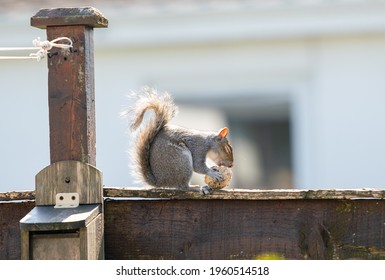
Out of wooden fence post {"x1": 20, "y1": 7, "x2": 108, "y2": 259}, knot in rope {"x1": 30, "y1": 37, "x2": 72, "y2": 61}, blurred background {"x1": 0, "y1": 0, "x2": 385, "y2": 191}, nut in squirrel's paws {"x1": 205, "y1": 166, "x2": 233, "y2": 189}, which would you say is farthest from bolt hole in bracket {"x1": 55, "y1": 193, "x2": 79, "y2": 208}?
blurred background {"x1": 0, "y1": 0, "x2": 385, "y2": 191}

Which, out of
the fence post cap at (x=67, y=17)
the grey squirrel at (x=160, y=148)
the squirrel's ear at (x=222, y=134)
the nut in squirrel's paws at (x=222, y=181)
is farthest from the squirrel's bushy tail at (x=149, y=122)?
the fence post cap at (x=67, y=17)

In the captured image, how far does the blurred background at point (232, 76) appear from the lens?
264 inches

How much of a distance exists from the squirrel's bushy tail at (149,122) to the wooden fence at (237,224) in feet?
3.00

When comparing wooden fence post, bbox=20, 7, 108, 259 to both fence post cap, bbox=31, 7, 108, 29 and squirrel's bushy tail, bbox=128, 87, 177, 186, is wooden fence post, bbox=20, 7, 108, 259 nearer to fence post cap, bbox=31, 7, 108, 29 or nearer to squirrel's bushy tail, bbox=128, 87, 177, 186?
fence post cap, bbox=31, 7, 108, 29

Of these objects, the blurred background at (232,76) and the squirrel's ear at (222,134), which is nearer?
the squirrel's ear at (222,134)

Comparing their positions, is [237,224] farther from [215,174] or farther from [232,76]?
[232,76]

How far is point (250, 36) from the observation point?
6.82 metres

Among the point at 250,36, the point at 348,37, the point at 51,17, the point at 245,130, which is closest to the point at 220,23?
the point at 250,36

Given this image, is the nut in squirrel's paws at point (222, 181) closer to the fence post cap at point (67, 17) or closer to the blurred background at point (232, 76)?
the fence post cap at point (67, 17)

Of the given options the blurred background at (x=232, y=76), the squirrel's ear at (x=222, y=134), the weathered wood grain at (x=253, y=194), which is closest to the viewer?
the weathered wood grain at (x=253, y=194)

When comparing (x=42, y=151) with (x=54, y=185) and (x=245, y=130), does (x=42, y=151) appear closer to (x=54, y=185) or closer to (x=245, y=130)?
(x=245, y=130)

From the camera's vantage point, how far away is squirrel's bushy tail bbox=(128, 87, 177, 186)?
11.2 feet

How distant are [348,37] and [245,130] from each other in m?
1.43

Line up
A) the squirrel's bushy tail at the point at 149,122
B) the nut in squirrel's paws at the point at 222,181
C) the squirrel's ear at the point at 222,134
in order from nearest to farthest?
the nut in squirrel's paws at the point at 222,181 < the squirrel's bushy tail at the point at 149,122 < the squirrel's ear at the point at 222,134
